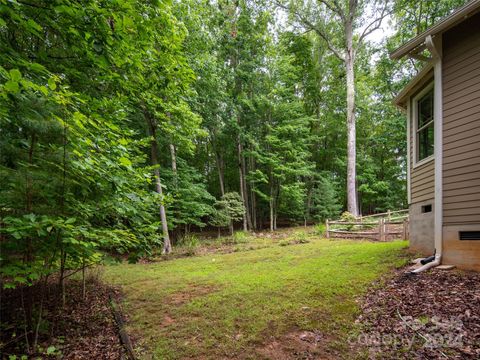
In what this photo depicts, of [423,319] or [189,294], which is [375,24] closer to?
[423,319]

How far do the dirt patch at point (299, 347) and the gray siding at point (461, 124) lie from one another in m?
3.36

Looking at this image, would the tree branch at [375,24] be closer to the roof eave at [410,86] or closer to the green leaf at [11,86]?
the roof eave at [410,86]

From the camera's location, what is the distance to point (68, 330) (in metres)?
3.15

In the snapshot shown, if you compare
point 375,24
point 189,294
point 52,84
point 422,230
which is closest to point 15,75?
point 52,84

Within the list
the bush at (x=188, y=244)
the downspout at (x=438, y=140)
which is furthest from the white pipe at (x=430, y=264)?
the bush at (x=188, y=244)

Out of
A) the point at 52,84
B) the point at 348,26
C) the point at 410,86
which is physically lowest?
the point at 52,84

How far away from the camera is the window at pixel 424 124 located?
5227 mm

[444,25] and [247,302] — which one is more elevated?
[444,25]

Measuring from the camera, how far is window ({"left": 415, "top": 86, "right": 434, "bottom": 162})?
523cm

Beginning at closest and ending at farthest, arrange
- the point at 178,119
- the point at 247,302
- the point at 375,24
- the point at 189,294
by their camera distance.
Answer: the point at 247,302
the point at 189,294
the point at 178,119
the point at 375,24

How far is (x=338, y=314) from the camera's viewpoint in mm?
3174

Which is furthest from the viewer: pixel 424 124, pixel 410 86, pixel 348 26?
pixel 348 26

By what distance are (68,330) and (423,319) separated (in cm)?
Answer: 437

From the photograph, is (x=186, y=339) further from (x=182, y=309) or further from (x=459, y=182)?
(x=459, y=182)
